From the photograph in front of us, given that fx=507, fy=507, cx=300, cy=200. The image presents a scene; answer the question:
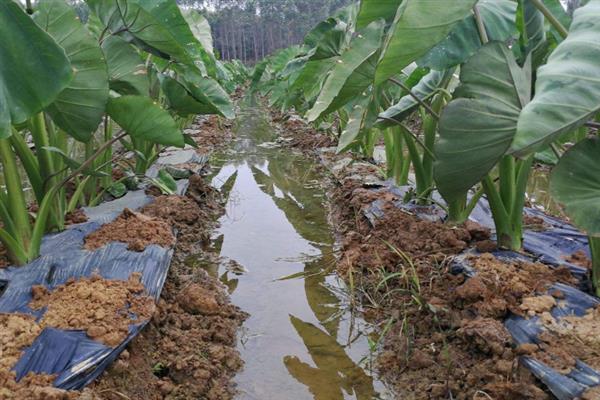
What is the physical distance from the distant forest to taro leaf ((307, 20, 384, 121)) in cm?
3060

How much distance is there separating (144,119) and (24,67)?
87cm

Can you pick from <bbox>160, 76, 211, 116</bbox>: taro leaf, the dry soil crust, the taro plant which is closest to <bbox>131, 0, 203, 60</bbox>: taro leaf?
the taro plant

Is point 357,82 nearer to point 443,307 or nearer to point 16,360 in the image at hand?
point 443,307

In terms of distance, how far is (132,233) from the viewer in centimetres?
237

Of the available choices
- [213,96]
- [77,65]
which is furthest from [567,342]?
Answer: [213,96]

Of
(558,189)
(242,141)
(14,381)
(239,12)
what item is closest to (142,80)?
(14,381)

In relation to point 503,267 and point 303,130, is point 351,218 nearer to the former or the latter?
point 503,267

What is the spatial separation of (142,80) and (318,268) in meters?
1.36

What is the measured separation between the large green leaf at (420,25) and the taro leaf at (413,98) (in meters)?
1.28

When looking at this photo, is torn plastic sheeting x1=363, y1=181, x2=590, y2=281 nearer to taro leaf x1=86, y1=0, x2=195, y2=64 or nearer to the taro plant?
the taro plant

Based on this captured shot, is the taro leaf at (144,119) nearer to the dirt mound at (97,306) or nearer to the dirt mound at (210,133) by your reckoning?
the dirt mound at (97,306)

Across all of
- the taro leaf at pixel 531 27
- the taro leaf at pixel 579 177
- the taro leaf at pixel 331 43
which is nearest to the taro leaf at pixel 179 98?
the taro leaf at pixel 331 43

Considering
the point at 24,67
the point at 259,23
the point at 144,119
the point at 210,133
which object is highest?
the point at 259,23

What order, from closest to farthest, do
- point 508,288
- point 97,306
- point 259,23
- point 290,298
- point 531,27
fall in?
point 97,306 < point 508,288 < point 531,27 < point 290,298 < point 259,23
